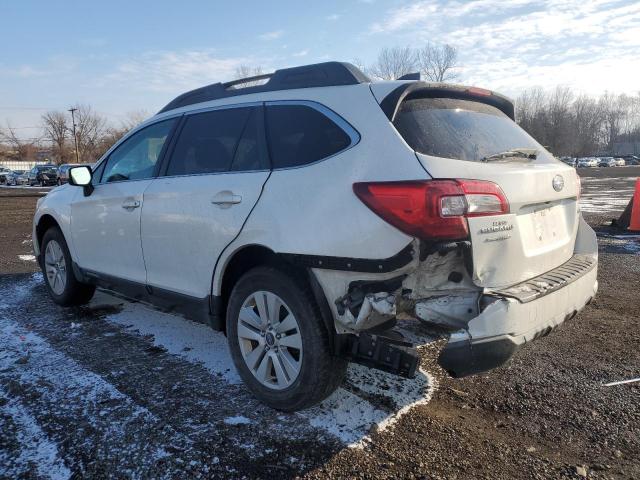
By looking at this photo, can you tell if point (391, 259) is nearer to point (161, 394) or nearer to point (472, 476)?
point (472, 476)

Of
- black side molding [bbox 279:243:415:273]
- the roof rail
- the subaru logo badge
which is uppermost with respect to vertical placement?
the roof rail

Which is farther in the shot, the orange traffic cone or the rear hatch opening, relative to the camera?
the orange traffic cone

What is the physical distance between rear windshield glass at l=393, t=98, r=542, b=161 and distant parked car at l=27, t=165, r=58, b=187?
44501mm

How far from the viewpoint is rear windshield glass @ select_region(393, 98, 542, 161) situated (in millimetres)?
2635

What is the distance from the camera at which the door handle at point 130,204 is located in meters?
3.91

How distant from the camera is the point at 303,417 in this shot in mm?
2957

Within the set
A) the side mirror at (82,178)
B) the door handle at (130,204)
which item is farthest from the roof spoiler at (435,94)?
the side mirror at (82,178)

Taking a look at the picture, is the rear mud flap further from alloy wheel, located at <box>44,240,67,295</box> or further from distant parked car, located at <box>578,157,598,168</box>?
distant parked car, located at <box>578,157,598,168</box>

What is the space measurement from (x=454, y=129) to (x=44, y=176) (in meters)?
46.1

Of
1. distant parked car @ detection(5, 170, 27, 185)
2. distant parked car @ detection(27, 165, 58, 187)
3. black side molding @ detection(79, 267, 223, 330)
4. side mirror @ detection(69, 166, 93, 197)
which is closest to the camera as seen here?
black side molding @ detection(79, 267, 223, 330)

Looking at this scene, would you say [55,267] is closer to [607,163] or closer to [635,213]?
[635,213]

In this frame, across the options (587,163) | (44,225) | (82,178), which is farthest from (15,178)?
(587,163)

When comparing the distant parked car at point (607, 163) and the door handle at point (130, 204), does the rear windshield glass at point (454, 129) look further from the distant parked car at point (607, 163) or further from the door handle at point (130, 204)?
the distant parked car at point (607, 163)

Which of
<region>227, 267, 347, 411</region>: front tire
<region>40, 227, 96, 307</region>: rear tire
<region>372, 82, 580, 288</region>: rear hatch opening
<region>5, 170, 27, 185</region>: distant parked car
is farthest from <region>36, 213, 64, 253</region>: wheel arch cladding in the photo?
<region>5, 170, 27, 185</region>: distant parked car
